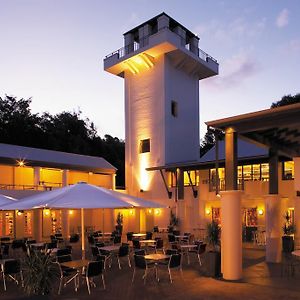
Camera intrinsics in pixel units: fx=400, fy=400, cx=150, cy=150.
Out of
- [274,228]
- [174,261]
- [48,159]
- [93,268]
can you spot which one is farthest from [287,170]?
[93,268]

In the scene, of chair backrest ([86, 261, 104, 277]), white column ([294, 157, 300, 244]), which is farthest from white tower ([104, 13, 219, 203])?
chair backrest ([86, 261, 104, 277])

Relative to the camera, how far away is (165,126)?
29391 mm

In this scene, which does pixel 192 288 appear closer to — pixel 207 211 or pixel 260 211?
pixel 260 211

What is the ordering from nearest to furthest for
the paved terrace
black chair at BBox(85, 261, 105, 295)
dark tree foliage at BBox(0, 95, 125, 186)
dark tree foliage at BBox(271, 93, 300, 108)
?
the paved terrace < black chair at BBox(85, 261, 105, 295) < dark tree foliage at BBox(271, 93, 300, 108) < dark tree foliage at BBox(0, 95, 125, 186)

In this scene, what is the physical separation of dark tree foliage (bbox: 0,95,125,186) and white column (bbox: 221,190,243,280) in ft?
118

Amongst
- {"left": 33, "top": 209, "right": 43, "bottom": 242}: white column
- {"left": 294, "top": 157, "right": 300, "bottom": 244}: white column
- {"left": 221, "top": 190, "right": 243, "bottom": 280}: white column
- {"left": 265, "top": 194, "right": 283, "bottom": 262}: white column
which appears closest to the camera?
{"left": 221, "top": 190, "right": 243, "bottom": 280}: white column

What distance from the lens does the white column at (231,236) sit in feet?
35.7

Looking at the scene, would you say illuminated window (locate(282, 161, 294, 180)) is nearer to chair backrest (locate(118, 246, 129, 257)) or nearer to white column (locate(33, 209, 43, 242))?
chair backrest (locate(118, 246, 129, 257))

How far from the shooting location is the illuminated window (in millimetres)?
22750

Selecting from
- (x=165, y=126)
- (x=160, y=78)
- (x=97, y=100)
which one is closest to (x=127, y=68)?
(x=160, y=78)

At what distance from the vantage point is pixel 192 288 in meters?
9.98

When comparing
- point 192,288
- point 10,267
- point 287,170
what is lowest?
point 192,288

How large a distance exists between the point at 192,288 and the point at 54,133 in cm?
3944

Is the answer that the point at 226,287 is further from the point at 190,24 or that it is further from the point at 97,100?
→ the point at 97,100
